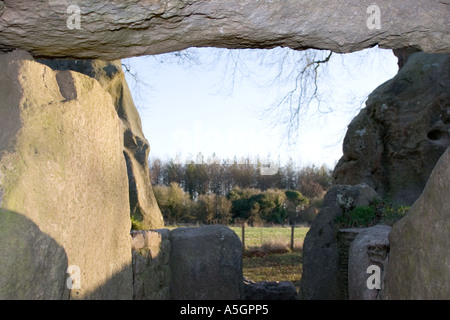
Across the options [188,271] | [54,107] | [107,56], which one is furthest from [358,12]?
[188,271]

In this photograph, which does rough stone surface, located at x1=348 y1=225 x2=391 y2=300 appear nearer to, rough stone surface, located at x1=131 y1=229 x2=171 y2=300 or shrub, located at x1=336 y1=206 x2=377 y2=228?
rough stone surface, located at x1=131 y1=229 x2=171 y2=300

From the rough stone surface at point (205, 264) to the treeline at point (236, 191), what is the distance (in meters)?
14.2

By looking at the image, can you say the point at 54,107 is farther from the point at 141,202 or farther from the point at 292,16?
the point at 141,202

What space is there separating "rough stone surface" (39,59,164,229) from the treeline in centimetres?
1119

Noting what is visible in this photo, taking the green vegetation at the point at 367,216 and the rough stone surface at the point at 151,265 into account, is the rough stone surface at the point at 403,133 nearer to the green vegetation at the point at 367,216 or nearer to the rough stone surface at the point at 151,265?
the green vegetation at the point at 367,216

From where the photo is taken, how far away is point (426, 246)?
9.69ft

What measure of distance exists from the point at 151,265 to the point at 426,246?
2.58 metres

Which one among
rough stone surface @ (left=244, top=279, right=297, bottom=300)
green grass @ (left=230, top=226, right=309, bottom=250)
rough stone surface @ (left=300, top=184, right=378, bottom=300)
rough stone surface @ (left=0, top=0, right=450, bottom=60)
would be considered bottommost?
green grass @ (left=230, top=226, right=309, bottom=250)

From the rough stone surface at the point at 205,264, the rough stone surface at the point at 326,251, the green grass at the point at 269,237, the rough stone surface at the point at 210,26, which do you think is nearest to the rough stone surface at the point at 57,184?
the rough stone surface at the point at 210,26

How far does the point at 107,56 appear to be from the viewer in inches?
118

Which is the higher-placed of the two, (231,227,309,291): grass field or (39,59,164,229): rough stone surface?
(39,59,164,229): rough stone surface

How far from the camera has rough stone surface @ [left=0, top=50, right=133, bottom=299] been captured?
228 cm

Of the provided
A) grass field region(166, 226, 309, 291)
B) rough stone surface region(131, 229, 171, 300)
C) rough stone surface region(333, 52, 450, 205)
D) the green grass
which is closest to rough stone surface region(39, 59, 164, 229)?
rough stone surface region(131, 229, 171, 300)

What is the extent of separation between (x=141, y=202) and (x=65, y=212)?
4943mm
